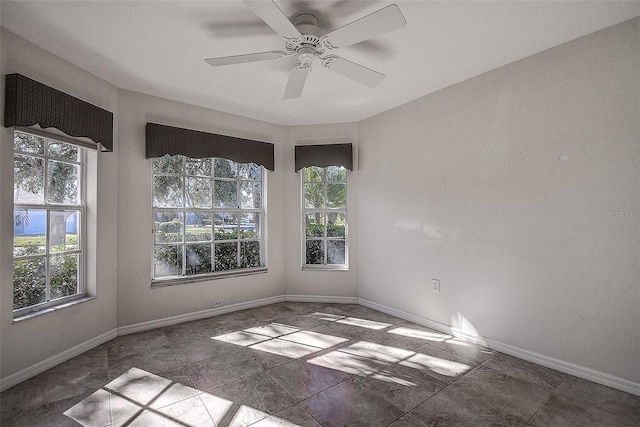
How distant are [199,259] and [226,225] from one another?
1.86 ft

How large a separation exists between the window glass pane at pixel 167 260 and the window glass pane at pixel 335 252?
206 centimetres

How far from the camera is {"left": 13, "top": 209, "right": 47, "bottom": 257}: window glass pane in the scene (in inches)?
98.9

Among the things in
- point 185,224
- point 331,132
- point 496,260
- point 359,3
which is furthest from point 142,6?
point 496,260

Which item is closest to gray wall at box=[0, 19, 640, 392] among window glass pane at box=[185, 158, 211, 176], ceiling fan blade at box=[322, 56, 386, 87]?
window glass pane at box=[185, 158, 211, 176]

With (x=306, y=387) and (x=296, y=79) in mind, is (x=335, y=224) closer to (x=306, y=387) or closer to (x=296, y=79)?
(x=296, y=79)

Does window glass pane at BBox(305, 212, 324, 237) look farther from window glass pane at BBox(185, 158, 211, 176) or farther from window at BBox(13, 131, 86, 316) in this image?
window at BBox(13, 131, 86, 316)

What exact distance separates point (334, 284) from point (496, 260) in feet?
7.41

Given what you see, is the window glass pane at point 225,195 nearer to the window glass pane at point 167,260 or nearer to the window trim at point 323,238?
the window glass pane at point 167,260

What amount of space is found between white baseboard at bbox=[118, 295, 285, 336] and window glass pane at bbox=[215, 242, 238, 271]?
20.5 inches

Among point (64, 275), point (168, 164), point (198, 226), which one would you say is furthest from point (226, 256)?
point (64, 275)

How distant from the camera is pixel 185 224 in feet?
12.8

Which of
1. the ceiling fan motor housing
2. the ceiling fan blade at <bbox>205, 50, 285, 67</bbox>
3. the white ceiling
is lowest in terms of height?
the ceiling fan blade at <bbox>205, 50, 285, 67</bbox>

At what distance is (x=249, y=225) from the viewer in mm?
4465

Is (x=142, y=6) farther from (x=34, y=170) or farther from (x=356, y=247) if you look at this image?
(x=356, y=247)
